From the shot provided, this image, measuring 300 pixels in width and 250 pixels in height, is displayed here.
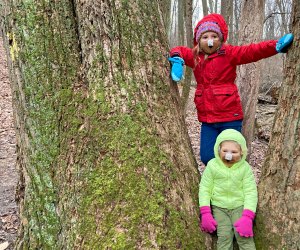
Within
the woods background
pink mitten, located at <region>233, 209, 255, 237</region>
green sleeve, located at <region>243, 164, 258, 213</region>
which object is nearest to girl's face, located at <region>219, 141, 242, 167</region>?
green sleeve, located at <region>243, 164, 258, 213</region>

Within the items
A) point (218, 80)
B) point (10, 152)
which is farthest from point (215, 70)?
point (10, 152)

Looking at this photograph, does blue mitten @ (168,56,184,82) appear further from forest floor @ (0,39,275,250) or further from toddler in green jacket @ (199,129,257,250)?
forest floor @ (0,39,275,250)

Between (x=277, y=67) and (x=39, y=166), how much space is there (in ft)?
65.9

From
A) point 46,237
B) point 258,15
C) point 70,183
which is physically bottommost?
point 46,237

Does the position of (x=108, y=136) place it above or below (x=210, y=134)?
above

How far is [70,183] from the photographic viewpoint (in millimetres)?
2193

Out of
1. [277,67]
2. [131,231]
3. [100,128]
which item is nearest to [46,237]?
[131,231]

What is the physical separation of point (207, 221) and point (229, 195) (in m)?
0.28

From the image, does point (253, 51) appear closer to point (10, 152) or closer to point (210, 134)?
point (210, 134)

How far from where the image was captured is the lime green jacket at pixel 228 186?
231cm

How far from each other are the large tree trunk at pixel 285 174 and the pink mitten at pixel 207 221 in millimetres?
298

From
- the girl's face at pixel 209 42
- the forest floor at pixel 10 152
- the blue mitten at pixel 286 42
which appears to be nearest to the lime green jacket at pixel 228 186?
the blue mitten at pixel 286 42

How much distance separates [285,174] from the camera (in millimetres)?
2092

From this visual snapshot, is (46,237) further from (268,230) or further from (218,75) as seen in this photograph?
(218,75)
